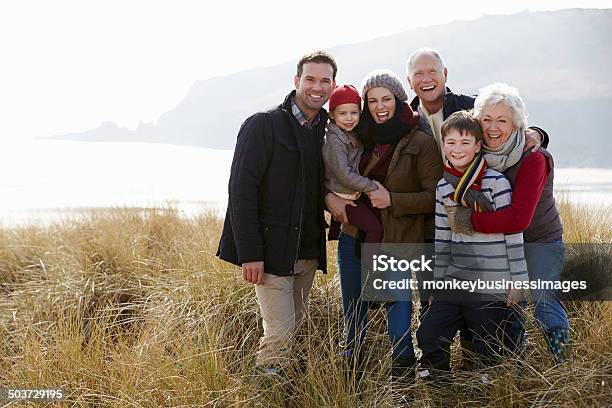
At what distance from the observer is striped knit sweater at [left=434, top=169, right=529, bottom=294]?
3.03 m

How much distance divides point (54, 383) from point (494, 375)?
2.26 m

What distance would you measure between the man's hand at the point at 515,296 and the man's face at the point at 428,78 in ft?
3.97

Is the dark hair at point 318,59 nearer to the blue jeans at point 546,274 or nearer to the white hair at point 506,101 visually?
the white hair at point 506,101

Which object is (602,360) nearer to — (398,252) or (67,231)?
(398,252)

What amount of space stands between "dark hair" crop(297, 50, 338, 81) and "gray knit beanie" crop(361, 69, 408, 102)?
197 millimetres

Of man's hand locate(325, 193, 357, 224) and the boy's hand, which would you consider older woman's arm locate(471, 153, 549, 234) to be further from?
man's hand locate(325, 193, 357, 224)

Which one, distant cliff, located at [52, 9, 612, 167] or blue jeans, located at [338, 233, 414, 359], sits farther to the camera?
distant cliff, located at [52, 9, 612, 167]

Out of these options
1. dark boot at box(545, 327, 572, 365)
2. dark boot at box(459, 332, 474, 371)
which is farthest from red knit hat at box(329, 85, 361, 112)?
dark boot at box(545, 327, 572, 365)

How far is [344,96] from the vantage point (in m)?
3.36

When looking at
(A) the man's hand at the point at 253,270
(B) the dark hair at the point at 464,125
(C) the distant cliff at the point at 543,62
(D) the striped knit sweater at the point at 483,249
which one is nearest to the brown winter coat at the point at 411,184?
(D) the striped knit sweater at the point at 483,249

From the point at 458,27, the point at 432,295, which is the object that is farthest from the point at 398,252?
the point at 458,27

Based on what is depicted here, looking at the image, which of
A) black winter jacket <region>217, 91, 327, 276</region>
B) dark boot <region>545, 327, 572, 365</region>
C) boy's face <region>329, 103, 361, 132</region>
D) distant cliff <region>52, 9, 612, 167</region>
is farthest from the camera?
distant cliff <region>52, 9, 612, 167</region>

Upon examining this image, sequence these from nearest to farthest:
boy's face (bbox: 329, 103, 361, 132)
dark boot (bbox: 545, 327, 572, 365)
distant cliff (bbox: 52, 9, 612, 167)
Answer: dark boot (bbox: 545, 327, 572, 365), boy's face (bbox: 329, 103, 361, 132), distant cliff (bbox: 52, 9, 612, 167)

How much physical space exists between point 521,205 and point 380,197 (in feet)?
2.36
